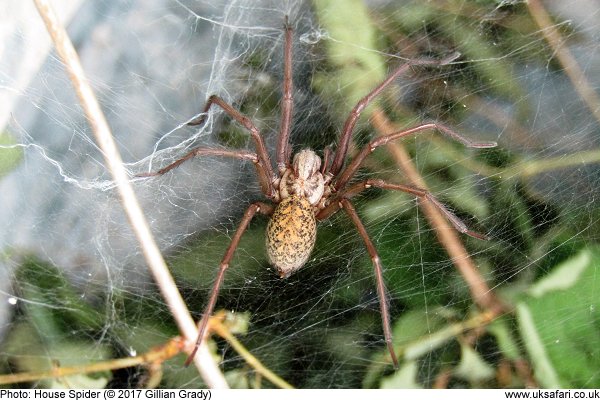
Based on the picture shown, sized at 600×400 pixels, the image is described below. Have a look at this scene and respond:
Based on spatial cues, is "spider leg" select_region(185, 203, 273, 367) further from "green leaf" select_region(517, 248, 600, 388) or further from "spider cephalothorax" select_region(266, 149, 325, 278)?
"green leaf" select_region(517, 248, 600, 388)

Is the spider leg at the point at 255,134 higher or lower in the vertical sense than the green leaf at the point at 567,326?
higher

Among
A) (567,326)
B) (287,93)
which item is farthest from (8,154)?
(567,326)

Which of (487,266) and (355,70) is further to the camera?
(355,70)

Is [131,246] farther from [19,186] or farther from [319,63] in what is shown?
[319,63]

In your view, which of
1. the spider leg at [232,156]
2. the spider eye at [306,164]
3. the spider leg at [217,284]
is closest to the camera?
the spider leg at [217,284]

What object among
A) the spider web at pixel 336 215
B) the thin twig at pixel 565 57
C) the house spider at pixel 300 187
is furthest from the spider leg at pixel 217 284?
the thin twig at pixel 565 57

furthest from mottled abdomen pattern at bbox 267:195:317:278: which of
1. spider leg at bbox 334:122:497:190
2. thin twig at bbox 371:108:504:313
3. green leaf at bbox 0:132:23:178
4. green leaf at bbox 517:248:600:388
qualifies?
green leaf at bbox 0:132:23:178

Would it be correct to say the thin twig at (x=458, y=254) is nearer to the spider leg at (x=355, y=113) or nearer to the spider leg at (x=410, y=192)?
the spider leg at (x=410, y=192)

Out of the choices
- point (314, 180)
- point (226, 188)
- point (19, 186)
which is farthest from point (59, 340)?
point (314, 180)
